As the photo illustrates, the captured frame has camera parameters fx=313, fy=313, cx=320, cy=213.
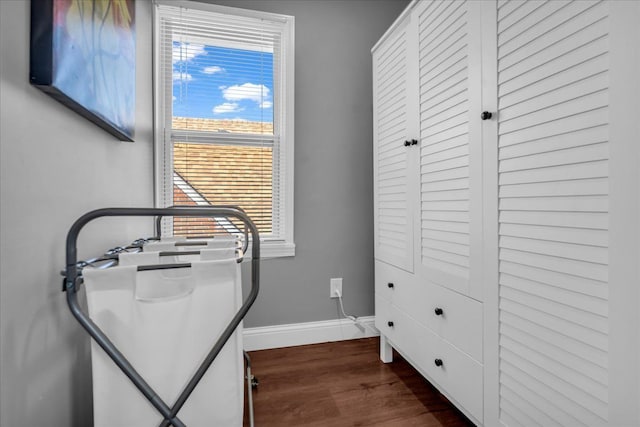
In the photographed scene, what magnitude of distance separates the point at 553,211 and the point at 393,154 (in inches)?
37.8

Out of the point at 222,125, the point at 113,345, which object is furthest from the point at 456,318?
the point at 222,125

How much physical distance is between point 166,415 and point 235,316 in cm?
28

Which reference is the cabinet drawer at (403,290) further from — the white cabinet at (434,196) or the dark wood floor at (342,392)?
the dark wood floor at (342,392)

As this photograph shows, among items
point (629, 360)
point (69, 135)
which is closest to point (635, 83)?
point (629, 360)

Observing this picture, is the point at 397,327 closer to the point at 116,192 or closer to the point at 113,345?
the point at 113,345

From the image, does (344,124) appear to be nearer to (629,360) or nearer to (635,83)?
(635,83)

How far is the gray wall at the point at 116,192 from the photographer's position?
722 mm

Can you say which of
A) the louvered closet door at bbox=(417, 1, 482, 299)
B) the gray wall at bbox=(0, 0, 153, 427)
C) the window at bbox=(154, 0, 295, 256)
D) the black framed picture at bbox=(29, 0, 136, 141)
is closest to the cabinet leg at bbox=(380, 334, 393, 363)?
the louvered closet door at bbox=(417, 1, 482, 299)

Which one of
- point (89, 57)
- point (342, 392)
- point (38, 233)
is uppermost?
point (89, 57)

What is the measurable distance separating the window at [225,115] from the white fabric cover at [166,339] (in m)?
1.15

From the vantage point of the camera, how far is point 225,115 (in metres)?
2.02

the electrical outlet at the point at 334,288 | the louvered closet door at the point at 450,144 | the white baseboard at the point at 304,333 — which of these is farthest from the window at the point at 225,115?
the louvered closet door at the point at 450,144

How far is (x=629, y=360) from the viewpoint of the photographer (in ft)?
2.15

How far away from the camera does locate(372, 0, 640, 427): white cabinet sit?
678 millimetres
